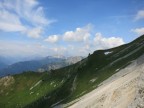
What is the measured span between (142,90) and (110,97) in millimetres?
16642

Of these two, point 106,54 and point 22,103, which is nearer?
point 106,54

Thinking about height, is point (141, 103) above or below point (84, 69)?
below

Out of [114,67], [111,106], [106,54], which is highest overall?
[106,54]

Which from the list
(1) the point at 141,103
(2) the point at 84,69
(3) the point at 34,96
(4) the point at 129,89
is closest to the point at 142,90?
(1) the point at 141,103

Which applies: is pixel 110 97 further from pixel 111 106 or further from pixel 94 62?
pixel 94 62

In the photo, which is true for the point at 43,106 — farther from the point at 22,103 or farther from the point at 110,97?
the point at 110,97

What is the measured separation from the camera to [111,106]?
44.6 metres

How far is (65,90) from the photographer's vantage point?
13338 cm

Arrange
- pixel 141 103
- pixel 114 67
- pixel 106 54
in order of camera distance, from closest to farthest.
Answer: pixel 141 103 → pixel 114 67 → pixel 106 54

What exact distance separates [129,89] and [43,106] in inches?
4411

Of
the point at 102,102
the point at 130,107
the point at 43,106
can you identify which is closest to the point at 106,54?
the point at 43,106

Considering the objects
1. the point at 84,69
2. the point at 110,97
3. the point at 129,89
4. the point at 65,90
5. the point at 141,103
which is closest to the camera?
the point at 141,103

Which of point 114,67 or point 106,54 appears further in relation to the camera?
point 106,54

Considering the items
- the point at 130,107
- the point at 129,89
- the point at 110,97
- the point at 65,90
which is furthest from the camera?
the point at 65,90
